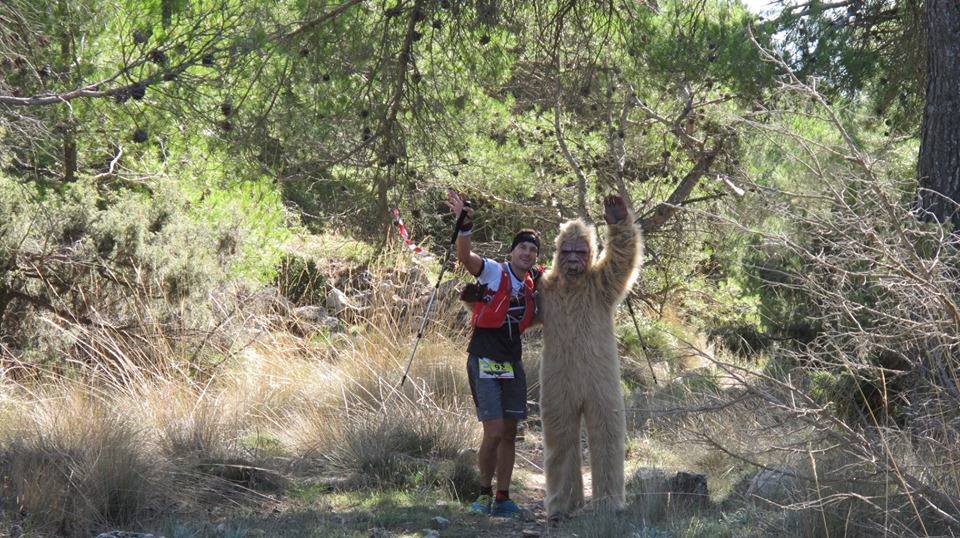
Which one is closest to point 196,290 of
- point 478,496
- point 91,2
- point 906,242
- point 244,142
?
point 244,142

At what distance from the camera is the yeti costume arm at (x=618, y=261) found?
257 inches

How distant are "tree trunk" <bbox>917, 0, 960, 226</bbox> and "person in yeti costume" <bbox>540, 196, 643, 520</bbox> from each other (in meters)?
2.11

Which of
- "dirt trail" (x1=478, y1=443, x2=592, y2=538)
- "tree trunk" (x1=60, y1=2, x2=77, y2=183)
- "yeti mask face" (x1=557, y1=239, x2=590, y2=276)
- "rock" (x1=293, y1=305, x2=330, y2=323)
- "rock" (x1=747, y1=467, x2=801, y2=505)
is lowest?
"dirt trail" (x1=478, y1=443, x2=592, y2=538)

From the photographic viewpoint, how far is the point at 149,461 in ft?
22.4

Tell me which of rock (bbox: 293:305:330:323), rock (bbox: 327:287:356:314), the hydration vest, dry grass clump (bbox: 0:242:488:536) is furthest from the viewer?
rock (bbox: 327:287:356:314)

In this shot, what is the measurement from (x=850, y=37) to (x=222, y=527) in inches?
311

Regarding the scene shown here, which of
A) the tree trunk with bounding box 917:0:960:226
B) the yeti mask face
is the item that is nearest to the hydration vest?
the yeti mask face

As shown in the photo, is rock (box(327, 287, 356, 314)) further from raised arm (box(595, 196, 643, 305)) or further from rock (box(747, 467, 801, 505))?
rock (box(747, 467, 801, 505))

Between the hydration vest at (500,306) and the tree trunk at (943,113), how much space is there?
2.65 metres

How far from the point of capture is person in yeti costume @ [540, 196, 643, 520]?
21.2 ft

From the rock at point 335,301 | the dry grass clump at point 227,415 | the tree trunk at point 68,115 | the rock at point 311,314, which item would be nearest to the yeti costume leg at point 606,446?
the dry grass clump at point 227,415

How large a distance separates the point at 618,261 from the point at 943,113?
2462mm

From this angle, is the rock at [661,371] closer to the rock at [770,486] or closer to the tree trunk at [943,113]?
the tree trunk at [943,113]

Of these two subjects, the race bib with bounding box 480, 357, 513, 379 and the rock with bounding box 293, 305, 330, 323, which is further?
the rock with bounding box 293, 305, 330, 323
